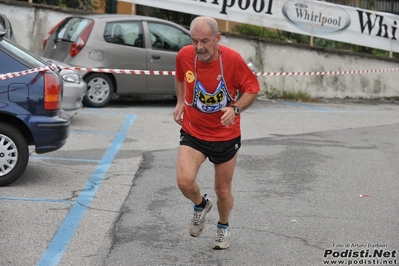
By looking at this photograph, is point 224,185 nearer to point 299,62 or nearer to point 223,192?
point 223,192

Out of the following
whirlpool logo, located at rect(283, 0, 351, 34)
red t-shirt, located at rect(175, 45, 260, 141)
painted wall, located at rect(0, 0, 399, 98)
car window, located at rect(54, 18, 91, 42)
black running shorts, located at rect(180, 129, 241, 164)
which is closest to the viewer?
red t-shirt, located at rect(175, 45, 260, 141)

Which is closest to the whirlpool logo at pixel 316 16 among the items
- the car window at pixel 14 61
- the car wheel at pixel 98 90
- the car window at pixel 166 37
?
the car window at pixel 166 37

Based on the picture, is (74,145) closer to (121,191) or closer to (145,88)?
(121,191)

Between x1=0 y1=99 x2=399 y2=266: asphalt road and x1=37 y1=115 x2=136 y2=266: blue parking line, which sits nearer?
x1=37 y1=115 x2=136 y2=266: blue parking line

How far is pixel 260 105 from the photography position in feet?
55.8

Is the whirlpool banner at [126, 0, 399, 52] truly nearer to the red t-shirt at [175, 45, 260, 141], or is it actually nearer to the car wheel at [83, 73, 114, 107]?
the car wheel at [83, 73, 114, 107]

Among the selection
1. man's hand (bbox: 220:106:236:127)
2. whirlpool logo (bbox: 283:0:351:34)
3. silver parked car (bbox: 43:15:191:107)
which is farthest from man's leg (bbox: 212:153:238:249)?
whirlpool logo (bbox: 283:0:351:34)

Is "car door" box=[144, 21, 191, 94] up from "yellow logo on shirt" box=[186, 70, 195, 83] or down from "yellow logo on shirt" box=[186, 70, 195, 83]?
down

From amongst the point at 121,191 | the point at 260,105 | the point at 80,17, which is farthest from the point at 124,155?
the point at 260,105

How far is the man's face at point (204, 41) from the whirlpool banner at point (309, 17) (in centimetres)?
1284

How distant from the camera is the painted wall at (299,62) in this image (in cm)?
1761

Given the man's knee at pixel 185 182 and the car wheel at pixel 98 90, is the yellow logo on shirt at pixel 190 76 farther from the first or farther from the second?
the car wheel at pixel 98 90

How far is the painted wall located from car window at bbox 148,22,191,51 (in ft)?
9.48

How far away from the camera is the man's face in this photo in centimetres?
581
